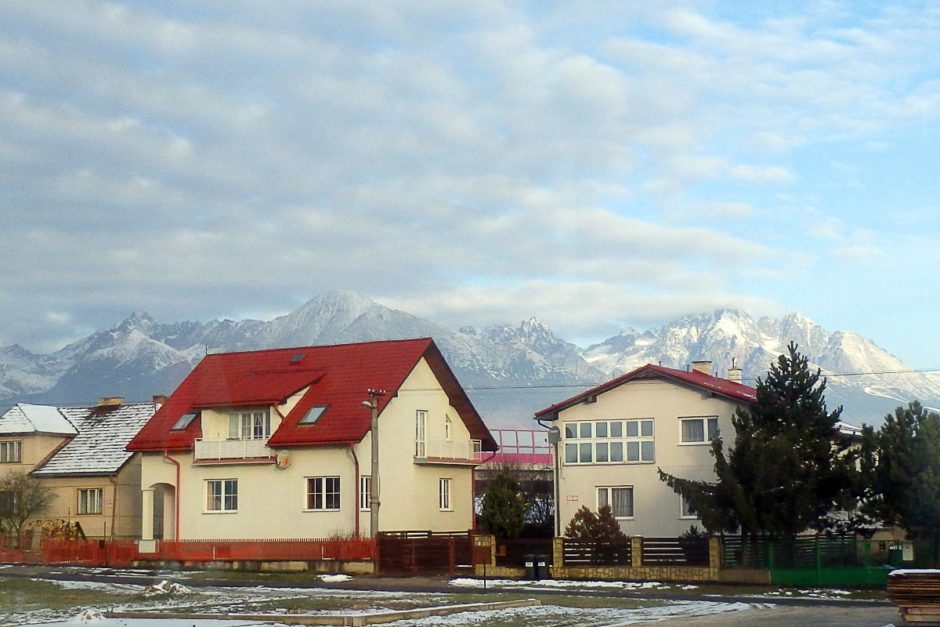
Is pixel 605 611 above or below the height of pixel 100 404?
below

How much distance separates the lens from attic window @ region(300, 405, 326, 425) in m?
54.2

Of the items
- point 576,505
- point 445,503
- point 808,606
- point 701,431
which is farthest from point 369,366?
point 808,606

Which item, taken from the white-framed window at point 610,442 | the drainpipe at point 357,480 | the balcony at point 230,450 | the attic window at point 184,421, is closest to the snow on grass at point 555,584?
the drainpipe at point 357,480

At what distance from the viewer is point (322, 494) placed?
53406 mm

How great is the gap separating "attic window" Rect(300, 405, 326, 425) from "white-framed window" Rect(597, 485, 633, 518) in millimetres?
11840

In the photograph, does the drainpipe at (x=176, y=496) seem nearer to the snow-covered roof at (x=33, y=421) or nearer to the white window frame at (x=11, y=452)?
the snow-covered roof at (x=33, y=421)

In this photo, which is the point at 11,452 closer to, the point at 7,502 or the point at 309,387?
the point at 7,502

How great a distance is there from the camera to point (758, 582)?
41.0m

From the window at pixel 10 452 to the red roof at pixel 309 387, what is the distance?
42.1 feet

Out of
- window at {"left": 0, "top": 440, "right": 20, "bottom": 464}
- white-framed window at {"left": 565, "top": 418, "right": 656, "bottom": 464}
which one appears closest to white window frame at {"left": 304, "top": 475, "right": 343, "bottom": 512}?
white-framed window at {"left": 565, "top": 418, "right": 656, "bottom": 464}

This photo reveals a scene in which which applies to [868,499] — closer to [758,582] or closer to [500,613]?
[758,582]

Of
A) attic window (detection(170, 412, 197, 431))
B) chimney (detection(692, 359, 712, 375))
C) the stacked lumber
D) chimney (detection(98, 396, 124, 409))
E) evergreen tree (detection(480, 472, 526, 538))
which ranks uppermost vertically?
chimney (detection(692, 359, 712, 375))

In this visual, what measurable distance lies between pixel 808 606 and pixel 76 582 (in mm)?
24154

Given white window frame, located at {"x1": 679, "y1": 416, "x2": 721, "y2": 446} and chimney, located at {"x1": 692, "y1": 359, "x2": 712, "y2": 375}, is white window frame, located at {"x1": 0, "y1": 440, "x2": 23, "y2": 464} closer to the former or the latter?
chimney, located at {"x1": 692, "y1": 359, "x2": 712, "y2": 375}
